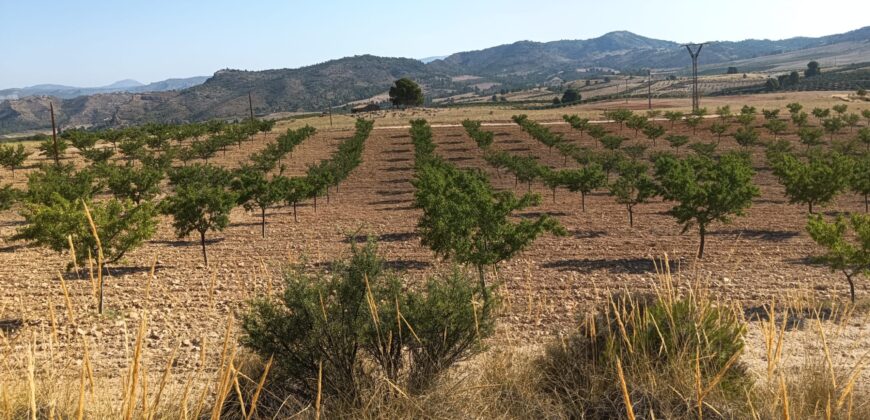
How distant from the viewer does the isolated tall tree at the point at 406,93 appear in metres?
138

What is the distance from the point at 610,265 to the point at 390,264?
29.6ft

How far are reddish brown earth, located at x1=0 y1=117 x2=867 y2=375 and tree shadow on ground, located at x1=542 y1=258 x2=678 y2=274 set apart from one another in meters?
0.04

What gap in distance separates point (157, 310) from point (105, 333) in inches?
79.6

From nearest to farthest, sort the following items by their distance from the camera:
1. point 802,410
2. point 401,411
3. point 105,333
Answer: point 802,410 → point 401,411 → point 105,333

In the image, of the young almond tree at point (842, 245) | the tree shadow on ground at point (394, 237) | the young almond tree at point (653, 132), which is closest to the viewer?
the young almond tree at point (842, 245)

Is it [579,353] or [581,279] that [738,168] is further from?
[579,353]

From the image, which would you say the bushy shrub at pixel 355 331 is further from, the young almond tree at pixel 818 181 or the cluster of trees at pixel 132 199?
the young almond tree at pixel 818 181

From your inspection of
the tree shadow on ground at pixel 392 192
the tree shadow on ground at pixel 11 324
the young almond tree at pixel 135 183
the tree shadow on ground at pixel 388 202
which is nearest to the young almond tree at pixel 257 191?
the young almond tree at pixel 135 183

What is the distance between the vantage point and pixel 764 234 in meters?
27.8

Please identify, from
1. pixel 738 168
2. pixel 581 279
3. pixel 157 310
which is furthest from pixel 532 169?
pixel 157 310

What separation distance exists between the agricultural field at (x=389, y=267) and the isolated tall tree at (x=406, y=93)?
297 ft

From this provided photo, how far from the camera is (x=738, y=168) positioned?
24.2 meters

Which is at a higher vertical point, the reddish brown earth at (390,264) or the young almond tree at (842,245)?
the young almond tree at (842,245)

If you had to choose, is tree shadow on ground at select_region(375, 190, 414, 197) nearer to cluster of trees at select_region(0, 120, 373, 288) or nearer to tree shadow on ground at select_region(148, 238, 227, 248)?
cluster of trees at select_region(0, 120, 373, 288)
